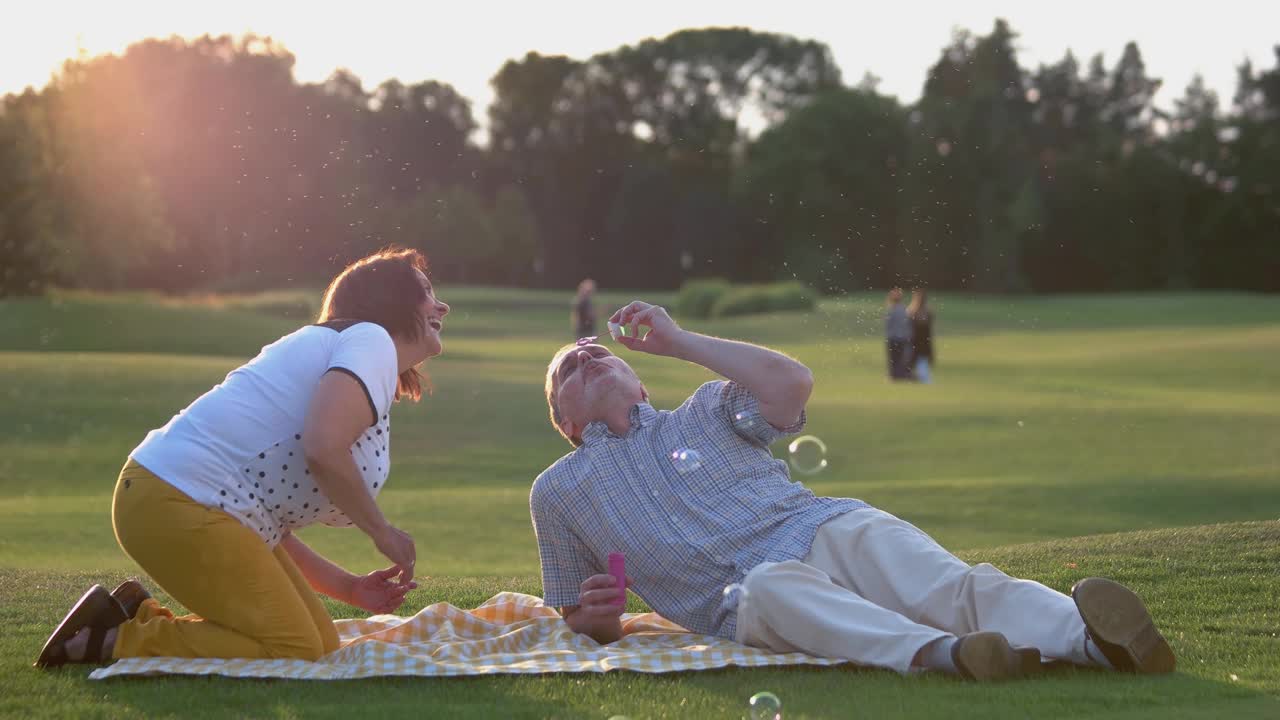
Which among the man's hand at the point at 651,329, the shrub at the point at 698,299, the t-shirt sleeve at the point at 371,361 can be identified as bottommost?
the shrub at the point at 698,299

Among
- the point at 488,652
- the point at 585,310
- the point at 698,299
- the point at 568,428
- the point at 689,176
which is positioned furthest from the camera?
the point at 689,176

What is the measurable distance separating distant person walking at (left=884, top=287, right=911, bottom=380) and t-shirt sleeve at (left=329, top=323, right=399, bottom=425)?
2196cm

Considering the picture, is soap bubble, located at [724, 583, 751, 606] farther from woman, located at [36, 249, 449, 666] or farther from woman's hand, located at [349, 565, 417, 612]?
woman's hand, located at [349, 565, 417, 612]

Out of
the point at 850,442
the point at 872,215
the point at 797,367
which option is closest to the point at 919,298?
the point at 850,442

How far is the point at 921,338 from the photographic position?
90.2ft

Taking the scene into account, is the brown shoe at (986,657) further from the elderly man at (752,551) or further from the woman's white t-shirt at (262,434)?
the woman's white t-shirt at (262,434)

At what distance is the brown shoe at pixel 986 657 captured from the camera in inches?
178

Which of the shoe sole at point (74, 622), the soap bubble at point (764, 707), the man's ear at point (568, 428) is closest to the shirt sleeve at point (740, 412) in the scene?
the man's ear at point (568, 428)

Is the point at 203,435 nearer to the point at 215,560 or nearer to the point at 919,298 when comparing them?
the point at 215,560

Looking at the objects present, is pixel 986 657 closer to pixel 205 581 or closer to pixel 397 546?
pixel 397 546

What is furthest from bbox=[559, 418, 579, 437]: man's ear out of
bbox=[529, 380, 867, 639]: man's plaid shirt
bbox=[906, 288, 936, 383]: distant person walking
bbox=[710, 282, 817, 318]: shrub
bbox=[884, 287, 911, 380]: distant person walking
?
bbox=[710, 282, 817, 318]: shrub

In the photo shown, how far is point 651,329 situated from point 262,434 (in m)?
1.35

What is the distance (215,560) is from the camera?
191 inches

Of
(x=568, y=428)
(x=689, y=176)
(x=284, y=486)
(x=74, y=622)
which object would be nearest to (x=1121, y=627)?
(x=568, y=428)
